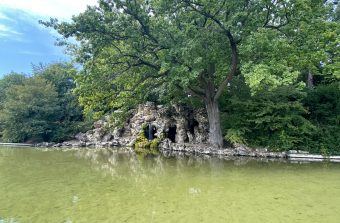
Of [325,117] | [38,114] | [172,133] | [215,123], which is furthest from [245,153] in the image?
[38,114]

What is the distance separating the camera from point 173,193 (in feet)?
20.7

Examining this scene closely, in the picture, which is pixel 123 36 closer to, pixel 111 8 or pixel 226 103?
pixel 111 8

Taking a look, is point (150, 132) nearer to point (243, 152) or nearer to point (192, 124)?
point (192, 124)

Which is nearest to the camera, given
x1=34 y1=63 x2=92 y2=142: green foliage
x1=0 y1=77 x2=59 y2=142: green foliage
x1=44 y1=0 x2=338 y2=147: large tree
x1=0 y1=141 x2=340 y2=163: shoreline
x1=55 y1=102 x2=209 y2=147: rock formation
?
x1=44 y1=0 x2=338 y2=147: large tree

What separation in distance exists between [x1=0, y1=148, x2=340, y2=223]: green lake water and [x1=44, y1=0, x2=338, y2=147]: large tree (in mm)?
3499

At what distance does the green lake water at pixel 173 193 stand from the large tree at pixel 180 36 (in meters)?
3.50

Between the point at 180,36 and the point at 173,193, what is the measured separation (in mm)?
6951

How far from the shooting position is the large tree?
10812mm

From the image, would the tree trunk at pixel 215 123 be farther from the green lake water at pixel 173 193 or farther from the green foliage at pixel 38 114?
the green foliage at pixel 38 114

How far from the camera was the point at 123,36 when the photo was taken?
37.9 feet

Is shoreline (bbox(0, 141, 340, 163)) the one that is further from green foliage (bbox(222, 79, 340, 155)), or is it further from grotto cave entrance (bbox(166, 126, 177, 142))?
grotto cave entrance (bbox(166, 126, 177, 142))

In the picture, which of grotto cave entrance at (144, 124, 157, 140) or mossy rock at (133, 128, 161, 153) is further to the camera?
grotto cave entrance at (144, 124, 157, 140)

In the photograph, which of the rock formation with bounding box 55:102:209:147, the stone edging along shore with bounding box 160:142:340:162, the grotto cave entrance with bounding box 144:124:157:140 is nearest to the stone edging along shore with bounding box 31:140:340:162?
the stone edging along shore with bounding box 160:142:340:162

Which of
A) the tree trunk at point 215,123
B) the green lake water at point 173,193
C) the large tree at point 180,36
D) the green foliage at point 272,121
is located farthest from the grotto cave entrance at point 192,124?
the green lake water at point 173,193
